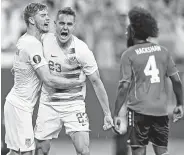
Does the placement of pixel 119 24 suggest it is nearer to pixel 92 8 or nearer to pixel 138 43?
pixel 92 8

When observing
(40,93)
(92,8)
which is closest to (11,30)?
(92,8)

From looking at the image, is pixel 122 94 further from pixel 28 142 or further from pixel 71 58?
pixel 28 142

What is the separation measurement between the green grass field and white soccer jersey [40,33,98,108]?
3.37 m

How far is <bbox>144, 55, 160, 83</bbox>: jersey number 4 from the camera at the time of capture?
8.84 metres

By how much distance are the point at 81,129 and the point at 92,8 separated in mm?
7756

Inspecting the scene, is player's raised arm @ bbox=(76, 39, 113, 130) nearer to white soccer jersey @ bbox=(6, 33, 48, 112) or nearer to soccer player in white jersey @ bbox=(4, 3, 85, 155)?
soccer player in white jersey @ bbox=(4, 3, 85, 155)

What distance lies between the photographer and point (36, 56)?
9.09 meters

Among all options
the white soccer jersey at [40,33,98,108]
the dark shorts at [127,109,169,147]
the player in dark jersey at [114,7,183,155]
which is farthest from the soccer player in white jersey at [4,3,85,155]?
the dark shorts at [127,109,169,147]

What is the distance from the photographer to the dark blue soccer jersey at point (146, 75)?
8.84 m

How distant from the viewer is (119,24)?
54.1 feet

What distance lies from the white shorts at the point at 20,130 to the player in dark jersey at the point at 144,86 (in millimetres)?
1271

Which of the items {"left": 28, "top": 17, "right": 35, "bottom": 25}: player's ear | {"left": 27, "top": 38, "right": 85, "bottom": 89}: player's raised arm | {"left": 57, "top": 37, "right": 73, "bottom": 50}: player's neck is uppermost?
{"left": 28, "top": 17, "right": 35, "bottom": 25}: player's ear

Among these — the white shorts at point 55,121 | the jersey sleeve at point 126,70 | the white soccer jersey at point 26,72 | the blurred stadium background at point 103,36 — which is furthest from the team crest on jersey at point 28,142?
the blurred stadium background at point 103,36

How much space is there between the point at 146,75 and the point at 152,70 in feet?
0.34
